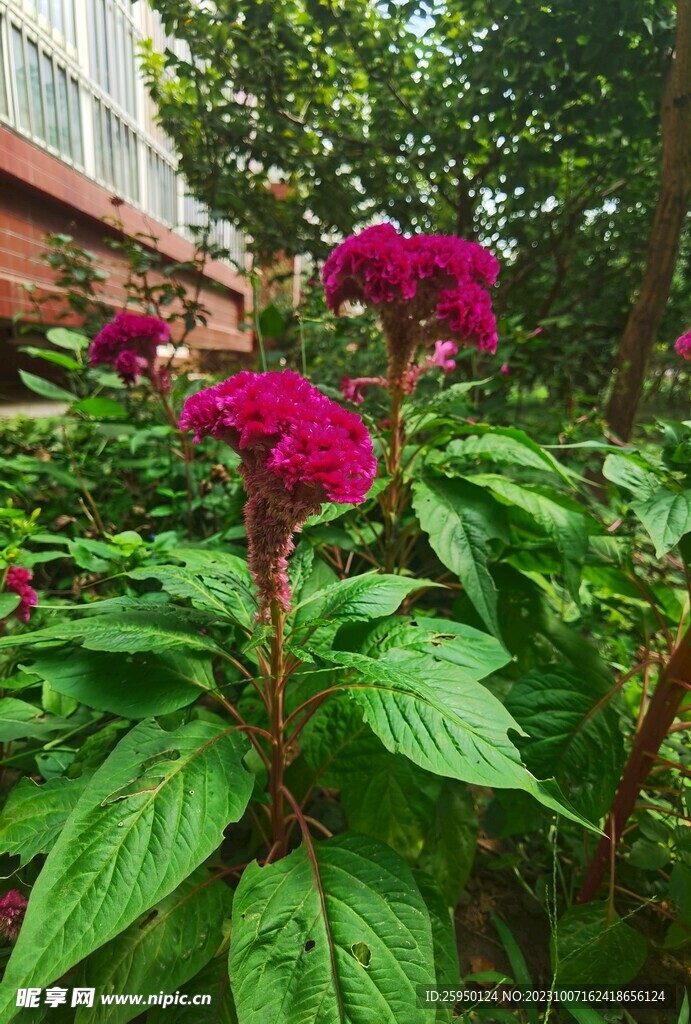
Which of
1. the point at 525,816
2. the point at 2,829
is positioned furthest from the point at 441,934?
the point at 2,829

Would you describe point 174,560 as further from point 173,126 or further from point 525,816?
point 173,126

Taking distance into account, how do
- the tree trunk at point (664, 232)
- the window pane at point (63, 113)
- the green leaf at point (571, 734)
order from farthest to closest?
the window pane at point (63, 113)
the tree trunk at point (664, 232)
the green leaf at point (571, 734)

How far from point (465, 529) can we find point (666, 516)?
34 centimetres

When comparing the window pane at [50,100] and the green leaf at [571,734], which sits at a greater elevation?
the window pane at [50,100]

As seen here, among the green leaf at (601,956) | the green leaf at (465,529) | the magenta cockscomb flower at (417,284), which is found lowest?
the green leaf at (601,956)

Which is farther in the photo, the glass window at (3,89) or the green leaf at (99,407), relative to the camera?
the glass window at (3,89)

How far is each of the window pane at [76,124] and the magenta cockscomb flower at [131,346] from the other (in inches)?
75.0

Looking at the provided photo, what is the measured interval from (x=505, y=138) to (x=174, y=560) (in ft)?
8.65

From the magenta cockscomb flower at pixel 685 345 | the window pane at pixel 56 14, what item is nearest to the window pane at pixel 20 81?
the window pane at pixel 56 14

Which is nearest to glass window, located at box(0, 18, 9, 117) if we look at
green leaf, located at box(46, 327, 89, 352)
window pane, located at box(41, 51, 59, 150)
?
window pane, located at box(41, 51, 59, 150)

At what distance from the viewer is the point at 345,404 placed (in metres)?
1.76

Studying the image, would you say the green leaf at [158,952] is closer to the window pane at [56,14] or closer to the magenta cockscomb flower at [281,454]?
the magenta cockscomb flower at [281,454]

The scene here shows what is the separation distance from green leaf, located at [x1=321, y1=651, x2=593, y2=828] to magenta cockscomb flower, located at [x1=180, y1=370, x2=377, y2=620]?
0.18 metres

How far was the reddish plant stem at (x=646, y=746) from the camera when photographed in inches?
36.1
